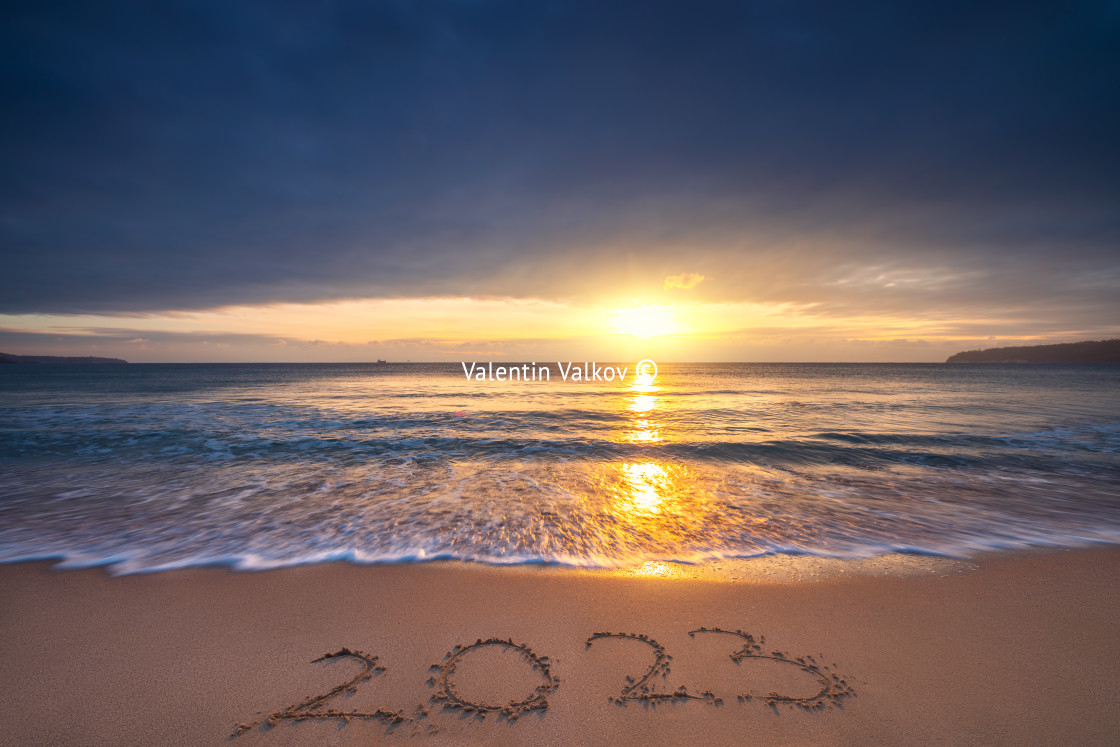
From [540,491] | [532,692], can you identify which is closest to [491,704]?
[532,692]

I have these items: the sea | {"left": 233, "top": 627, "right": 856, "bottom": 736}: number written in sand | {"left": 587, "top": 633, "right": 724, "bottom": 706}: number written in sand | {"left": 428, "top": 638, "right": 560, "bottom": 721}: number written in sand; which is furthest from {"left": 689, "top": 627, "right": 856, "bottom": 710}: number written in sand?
the sea

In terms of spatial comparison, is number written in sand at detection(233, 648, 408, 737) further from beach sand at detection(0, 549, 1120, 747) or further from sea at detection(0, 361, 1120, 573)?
sea at detection(0, 361, 1120, 573)

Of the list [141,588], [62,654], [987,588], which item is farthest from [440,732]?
[987,588]

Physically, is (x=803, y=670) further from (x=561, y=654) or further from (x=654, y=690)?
(x=561, y=654)

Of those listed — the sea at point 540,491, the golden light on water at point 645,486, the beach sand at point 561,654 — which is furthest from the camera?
the golden light on water at point 645,486

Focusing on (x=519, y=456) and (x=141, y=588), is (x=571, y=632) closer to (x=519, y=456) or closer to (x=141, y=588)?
(x=141, y=588)

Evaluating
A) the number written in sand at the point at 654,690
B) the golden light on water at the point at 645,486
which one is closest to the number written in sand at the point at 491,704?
the number written in sand at the point at 654,690

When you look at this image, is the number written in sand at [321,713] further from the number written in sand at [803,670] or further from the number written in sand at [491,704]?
the number written in sand at [803,670]
